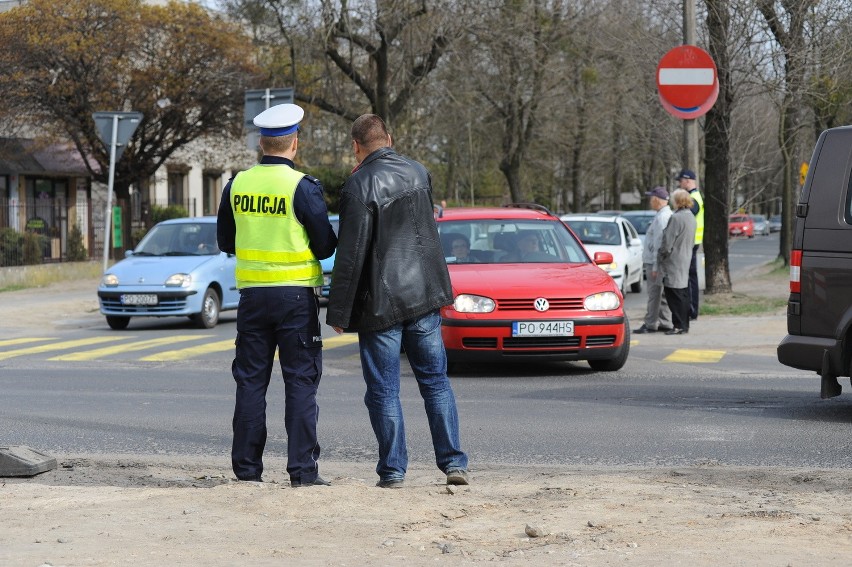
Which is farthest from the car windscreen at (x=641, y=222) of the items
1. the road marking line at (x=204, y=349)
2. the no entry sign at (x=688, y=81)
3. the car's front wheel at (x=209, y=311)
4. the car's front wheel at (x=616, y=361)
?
the car's front wheel at (x=616, y=361)

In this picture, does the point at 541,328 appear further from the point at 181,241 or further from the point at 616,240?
the point at 616,240

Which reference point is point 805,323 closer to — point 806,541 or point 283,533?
point 806,541

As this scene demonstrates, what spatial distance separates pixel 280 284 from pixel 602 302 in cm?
605

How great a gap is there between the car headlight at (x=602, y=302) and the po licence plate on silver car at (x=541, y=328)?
0.27 m

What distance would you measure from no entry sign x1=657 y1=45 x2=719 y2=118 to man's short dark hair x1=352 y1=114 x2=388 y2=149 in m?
10.3

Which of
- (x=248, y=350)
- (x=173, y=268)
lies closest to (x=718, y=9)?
(x=173, y=268)

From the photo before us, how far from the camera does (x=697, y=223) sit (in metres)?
17.5

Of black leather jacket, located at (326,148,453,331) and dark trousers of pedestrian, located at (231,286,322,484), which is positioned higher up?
black leather jacket, located at (326,148,453,331)

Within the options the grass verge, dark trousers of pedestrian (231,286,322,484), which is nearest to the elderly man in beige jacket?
the grass verge

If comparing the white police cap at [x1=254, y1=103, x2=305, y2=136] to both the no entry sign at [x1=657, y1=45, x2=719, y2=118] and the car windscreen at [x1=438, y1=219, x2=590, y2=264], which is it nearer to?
the car windscreen at [x1=438, y1=219, x2=590, y2=264]

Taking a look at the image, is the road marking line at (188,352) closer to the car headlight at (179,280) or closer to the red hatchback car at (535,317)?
the car headlight at (179,280)

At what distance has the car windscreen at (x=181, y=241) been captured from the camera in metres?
19.9

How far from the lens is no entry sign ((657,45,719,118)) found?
1658cm

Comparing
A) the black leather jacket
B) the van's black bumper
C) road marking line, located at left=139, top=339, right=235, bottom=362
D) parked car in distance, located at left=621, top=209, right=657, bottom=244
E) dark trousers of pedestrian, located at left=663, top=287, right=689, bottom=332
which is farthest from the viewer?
parked car in distance, located at left=621, top=209, right=657, bottom=244
